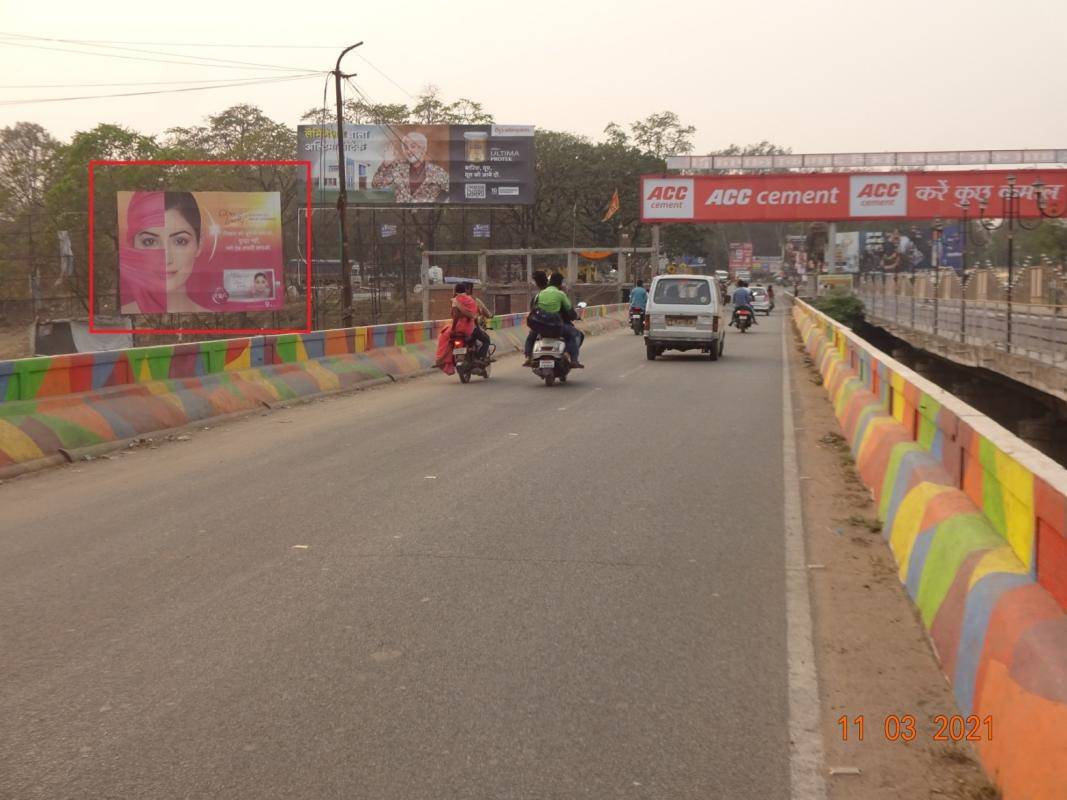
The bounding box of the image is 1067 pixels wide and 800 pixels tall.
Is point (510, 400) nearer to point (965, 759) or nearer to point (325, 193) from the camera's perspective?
point (965, 759)

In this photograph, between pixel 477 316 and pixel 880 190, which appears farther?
pixel 880 190

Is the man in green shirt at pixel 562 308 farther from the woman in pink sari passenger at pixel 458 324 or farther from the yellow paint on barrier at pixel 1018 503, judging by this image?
the yellow paint on barrier at pixel 1018 503

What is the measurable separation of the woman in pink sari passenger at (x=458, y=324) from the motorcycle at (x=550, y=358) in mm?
1271


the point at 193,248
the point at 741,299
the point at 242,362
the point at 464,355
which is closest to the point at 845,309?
the point at 741,299

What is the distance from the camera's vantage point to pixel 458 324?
61.1ft

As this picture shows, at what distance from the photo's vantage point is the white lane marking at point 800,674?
383 centimetres

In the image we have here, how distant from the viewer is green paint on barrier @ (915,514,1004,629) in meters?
4.75

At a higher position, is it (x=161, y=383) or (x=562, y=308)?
(x=562, y=308)

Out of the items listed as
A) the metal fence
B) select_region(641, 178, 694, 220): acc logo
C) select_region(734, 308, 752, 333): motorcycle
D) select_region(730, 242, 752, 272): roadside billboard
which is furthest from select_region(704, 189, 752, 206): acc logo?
select_region(730, 242, 752, 272): roadside billboard

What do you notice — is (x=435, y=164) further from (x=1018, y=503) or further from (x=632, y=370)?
(x=1018, y=503)
